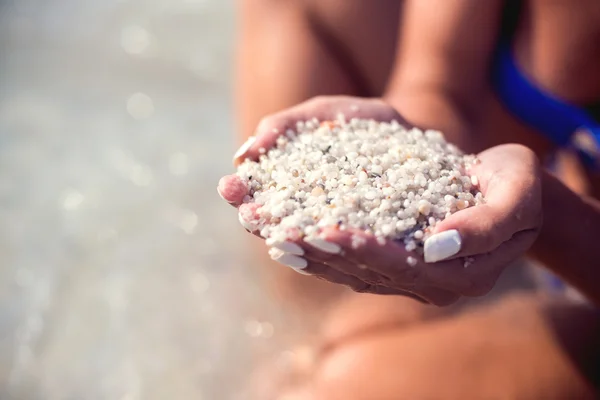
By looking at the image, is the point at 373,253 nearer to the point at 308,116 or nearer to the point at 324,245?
the point at 324,245

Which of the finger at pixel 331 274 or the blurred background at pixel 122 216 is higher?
the finger at pixel 331 274

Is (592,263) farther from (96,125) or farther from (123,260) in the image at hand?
→ (96,125)

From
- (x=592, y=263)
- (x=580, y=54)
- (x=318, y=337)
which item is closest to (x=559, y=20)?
(x=580, y=54)

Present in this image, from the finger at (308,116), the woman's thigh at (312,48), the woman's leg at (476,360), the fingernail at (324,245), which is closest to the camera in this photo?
the fingernail at (324,245)

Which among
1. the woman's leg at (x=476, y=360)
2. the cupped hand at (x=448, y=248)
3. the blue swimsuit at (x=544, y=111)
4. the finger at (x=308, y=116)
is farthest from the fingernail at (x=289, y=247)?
the blue swimsuit at (x=544, y=111)

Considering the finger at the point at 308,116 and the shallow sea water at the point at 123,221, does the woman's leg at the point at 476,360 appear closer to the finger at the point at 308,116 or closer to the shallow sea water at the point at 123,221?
the shallow sea water at the point at 123,221

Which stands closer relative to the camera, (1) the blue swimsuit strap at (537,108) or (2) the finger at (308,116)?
(2) the finger at (308,116)

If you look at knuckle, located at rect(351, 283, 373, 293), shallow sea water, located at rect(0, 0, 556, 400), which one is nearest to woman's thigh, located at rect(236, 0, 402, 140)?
shallow sea water, located at rect(0, 0, 556, 400)
